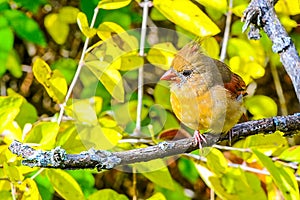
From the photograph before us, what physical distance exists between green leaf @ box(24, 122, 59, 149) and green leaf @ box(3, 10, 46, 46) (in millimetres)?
364

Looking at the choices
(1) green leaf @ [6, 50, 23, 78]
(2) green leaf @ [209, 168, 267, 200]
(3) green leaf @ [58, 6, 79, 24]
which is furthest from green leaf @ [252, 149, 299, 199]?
(1) green leaf @ [6, 50, 23, 78]

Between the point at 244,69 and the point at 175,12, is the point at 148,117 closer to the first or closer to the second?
the point at 244,69

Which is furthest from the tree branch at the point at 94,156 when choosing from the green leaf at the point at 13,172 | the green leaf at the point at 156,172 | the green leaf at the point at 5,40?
the green leaf at the point at 5,40

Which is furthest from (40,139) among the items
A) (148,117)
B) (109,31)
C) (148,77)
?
(148,77)

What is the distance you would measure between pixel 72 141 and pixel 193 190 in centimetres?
77

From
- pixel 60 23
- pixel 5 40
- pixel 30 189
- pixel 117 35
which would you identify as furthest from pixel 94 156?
pixel 60 23

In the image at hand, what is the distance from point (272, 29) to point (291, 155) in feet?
0.89

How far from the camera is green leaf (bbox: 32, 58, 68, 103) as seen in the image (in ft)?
3.61

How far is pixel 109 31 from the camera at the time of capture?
3.54 feet

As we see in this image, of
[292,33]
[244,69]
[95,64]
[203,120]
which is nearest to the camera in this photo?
[203,120]

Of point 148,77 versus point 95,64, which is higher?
point 95,64

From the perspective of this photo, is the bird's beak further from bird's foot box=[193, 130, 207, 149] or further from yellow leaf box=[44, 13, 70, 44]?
yellow leaf box=[44, 13, 70, 44]

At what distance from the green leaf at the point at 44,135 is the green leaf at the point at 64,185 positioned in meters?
0.05

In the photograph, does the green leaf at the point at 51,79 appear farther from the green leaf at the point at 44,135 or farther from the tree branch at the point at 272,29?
the tree branch at the point at 272,29
